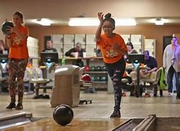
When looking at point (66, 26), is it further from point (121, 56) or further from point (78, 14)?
point (121, 56)

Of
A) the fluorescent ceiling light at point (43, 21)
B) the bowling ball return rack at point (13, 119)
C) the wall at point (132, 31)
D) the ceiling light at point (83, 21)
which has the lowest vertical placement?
the bowling ball return rack at point (13, 119)

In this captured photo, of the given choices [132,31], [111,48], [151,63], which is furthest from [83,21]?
[111,48]

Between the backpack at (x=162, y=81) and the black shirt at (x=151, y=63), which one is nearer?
the backpack at (x=162, y=81)

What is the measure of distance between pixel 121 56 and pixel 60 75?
8.23 feet

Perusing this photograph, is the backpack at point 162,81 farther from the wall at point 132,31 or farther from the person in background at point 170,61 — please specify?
the wall at point 132,31

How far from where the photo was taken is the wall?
749 inches

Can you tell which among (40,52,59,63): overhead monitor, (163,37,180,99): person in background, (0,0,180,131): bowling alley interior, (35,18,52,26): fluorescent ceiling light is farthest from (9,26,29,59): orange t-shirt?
(35,18,52,26): fluorescent ceiling light

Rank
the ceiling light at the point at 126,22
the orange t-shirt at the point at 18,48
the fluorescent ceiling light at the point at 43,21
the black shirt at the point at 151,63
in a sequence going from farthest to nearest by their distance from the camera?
the ceiling light at the point at 126,22, the fluorescent ceiling light at the point at 43,21, the black shirt at the point at 151,63, the orange t-shirt at the point at 18,48

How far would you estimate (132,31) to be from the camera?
1900cm

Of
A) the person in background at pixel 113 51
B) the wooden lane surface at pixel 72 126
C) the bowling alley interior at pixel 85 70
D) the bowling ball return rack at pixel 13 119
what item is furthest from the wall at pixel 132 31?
the wooden lane surface at pixel 72 126

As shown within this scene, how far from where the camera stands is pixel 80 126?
4.88 meters

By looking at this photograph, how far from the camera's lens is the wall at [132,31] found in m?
19.0

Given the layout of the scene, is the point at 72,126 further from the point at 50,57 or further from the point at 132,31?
the point at 132,31

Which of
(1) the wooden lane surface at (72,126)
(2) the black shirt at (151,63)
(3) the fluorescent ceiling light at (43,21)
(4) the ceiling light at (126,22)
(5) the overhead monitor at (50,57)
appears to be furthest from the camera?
(4) the ceiling light at (126,22)
